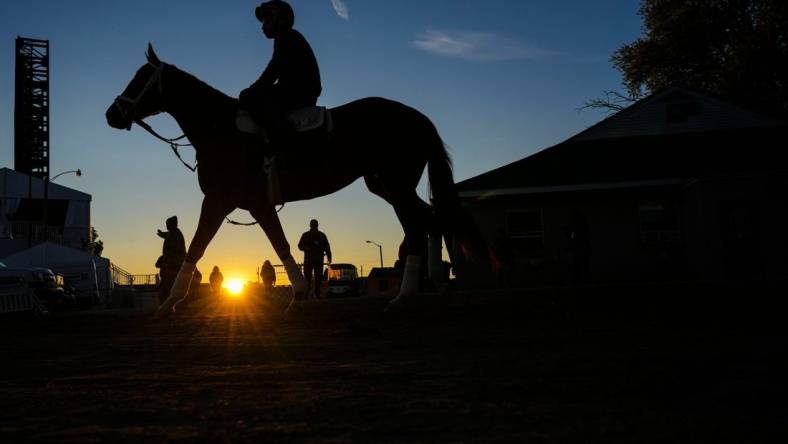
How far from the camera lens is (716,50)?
38750 mm

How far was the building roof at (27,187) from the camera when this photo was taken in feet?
165

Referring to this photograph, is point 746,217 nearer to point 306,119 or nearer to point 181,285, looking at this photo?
point 306,119

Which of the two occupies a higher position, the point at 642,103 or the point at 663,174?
the point at 642,103

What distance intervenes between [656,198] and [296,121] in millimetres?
18830

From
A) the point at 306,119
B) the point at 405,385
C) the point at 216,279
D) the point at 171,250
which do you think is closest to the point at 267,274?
the point at 216,279

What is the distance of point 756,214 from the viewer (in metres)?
21.1

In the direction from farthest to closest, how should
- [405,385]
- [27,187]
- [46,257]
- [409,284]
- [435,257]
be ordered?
[27,187]
[46,257]
[435,257]
[409,284]
[405,385]

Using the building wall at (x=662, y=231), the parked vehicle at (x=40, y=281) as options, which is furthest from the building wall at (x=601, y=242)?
the parked vehicle at (x=40, y=281)

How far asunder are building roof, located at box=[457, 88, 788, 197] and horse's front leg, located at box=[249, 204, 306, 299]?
630 inches

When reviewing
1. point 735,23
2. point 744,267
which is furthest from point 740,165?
point 735,23

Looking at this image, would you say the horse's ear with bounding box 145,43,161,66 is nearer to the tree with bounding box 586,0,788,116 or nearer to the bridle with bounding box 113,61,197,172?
the bridle with bounding box 113,61,197,172

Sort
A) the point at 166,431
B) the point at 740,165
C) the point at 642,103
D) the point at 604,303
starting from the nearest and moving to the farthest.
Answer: the point at 166,431 → the point at 604,303 → the point at 740,165 → the point at 642,103

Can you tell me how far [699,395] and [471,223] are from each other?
569cm

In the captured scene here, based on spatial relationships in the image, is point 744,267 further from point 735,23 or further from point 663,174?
point 735,23
